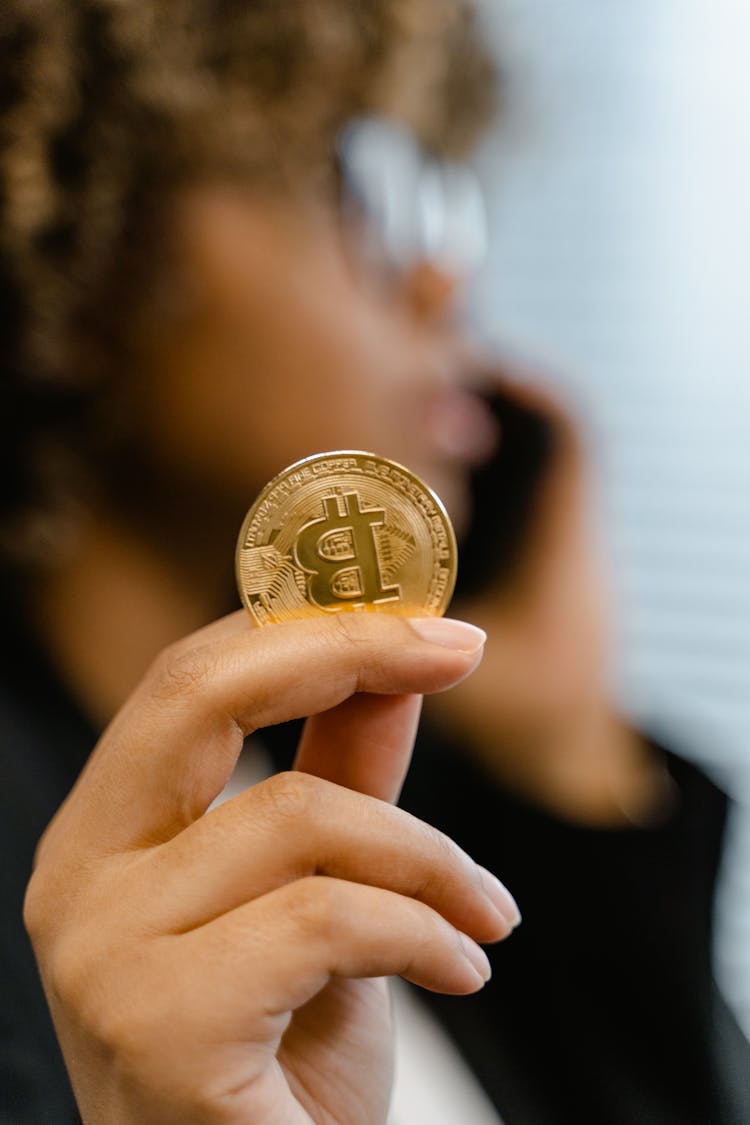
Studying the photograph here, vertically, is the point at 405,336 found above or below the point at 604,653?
above

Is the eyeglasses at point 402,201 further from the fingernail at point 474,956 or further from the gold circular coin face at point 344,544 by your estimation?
the fingernail at point 474,956

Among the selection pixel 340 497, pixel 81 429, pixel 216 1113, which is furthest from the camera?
pixel 81 429

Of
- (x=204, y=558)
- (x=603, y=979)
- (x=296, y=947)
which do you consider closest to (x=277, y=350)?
(x=204, y=558)

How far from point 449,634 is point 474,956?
212mm

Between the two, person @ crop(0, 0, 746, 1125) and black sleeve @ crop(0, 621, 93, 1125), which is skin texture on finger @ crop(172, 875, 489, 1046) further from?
black sleeve @ crop(0, 621, 93, 1125)

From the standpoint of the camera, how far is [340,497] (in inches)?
23.0

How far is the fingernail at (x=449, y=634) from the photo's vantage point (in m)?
0.54

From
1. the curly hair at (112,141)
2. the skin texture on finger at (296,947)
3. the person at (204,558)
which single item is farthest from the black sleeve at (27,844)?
the skin texture on finger at (296,947)

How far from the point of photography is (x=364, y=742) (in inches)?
23.7

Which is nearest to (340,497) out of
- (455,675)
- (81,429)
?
(455,675)

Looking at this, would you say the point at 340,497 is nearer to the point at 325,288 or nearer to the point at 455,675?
the point at 455,675

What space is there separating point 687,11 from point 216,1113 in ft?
6.33

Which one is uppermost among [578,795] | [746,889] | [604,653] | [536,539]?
[536,539]

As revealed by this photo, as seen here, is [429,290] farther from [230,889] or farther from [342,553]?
[230,889]
